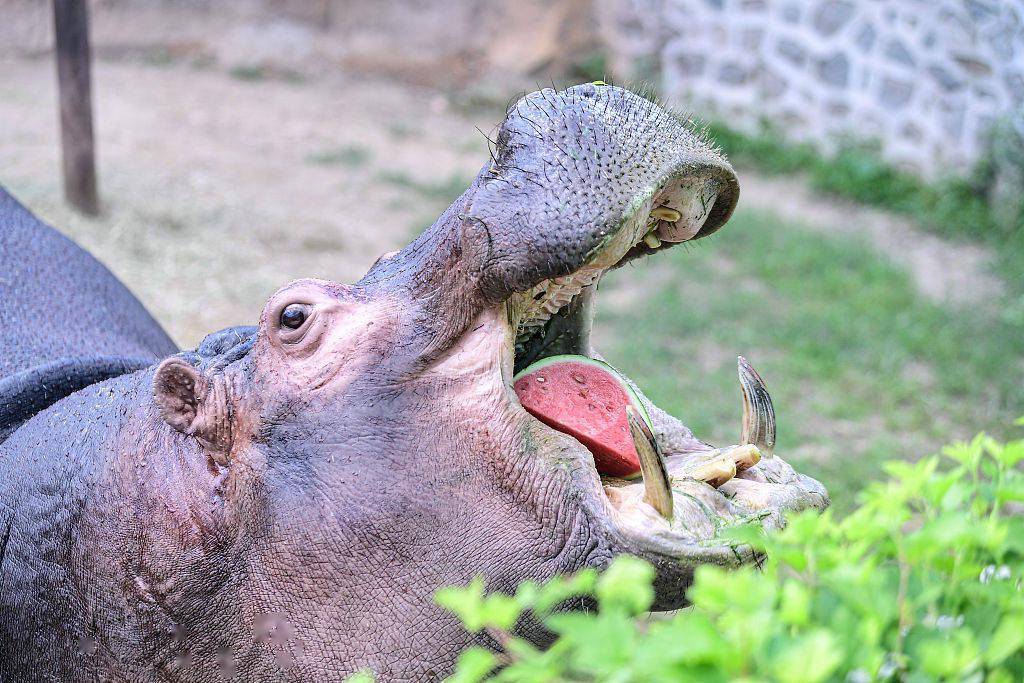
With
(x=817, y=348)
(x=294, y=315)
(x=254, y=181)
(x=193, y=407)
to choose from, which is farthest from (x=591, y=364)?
(x=254, y=181)

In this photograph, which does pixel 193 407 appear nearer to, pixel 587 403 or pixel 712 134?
pixel 587 403

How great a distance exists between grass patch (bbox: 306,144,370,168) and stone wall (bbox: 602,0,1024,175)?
7.87 ft

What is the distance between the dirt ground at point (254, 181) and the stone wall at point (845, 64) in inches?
24.0

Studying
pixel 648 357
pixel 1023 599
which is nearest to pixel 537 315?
pixel 1023 599

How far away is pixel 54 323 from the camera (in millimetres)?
2654

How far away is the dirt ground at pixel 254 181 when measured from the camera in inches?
239

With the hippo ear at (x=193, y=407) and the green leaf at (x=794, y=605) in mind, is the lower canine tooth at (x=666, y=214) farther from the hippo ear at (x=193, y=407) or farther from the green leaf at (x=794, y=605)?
the green leaf at (x=794, y=605)

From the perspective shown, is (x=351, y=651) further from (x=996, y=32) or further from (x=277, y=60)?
(x=277, y=60)

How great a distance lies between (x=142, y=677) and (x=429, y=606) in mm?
530

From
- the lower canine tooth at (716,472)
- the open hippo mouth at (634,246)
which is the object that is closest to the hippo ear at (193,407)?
the open hippo mouth at (634,246)

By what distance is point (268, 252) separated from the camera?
6.38 m

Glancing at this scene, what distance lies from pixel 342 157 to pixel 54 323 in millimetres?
5453

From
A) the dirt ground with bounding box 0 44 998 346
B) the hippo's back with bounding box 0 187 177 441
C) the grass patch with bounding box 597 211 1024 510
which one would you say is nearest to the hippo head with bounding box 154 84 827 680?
the hippo's back with bounding box 0 187 177 441

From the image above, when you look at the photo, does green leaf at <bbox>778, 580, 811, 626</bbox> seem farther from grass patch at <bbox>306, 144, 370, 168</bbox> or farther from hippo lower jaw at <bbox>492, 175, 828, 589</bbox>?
grass patch at <bbox>306, 144, 370, 168</bbox>
